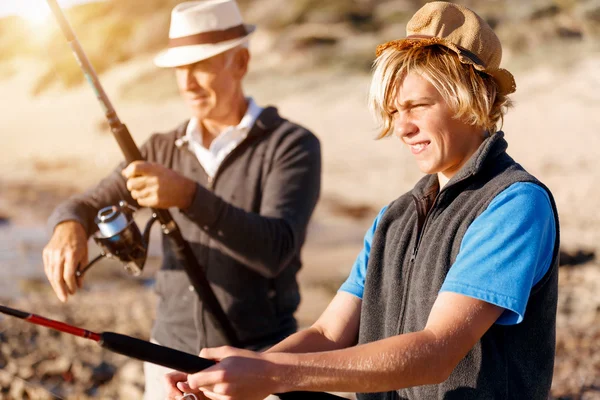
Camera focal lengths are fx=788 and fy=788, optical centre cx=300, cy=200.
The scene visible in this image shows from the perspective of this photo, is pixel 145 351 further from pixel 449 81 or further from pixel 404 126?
pixel 449 81

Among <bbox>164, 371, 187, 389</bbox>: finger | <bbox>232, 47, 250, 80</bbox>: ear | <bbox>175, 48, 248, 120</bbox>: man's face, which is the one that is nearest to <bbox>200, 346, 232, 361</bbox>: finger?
<bbox>164, 371, 187, 389</bbox>: finger

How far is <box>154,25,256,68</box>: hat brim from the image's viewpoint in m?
2.71

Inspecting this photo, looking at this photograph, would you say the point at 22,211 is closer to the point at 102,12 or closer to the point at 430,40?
the point at 102,12

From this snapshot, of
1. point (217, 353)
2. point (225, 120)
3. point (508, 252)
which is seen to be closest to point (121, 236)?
point (225, 120)

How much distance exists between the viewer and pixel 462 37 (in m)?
1.66

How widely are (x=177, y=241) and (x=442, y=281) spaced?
1267mm

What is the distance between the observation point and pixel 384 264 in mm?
1809

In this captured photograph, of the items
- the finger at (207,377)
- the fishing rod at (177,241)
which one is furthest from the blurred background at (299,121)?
the finger at (207,377)

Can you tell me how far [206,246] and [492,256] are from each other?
140 centimetres

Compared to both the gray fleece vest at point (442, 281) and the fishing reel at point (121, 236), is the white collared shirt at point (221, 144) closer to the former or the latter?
the fishing reel at point (121, 236)

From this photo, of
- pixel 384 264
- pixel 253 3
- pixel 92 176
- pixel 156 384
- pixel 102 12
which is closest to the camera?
pixel 384 264

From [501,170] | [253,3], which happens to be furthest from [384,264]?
[253,3]

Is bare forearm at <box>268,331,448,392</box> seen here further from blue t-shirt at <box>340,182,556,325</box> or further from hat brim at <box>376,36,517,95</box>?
hat brim at <box>376,36,517,95</box>

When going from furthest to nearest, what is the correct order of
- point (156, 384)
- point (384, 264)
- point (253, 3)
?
point (253, 3), point (156, 384), point (384, 264)
